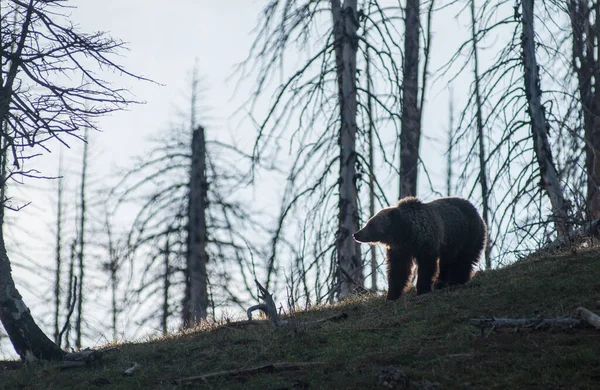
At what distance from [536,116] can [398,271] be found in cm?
388

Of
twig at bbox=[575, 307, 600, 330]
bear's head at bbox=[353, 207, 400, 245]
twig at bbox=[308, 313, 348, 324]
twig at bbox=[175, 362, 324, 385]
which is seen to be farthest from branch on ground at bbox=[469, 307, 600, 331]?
bear's head at bbox=[353, 207, 400, 245]

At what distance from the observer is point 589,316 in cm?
741

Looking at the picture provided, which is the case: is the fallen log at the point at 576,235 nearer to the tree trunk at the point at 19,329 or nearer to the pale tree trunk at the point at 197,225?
the tree trunk at the point at 19,329

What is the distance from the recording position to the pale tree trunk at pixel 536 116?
1255 cm

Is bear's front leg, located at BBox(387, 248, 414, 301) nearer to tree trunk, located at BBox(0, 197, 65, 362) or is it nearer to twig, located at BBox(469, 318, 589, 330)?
twig, located at BBox(469, 318, 589, 330)

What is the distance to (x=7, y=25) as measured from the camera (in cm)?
987

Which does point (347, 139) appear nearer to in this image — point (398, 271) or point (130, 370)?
point (398, 271)

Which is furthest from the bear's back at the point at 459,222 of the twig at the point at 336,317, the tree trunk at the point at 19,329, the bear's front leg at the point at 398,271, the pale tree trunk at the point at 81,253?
the pale tree trunk at the point at 81,253

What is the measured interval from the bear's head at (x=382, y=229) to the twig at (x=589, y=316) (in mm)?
3630

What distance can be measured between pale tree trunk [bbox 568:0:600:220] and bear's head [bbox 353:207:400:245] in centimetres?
422

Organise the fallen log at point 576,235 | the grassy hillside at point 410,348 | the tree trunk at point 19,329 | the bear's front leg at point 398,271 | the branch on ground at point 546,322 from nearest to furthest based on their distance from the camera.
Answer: the grassy hillside at point 410,348 → the branch on ground at point 546,322 → the tree trunk at point 19,329 → the bear's front leg at point 398,271 → the fallen log at point 576,235

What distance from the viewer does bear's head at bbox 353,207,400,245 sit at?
10906mm

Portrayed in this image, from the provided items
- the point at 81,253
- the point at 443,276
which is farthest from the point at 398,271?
the point at 81,253

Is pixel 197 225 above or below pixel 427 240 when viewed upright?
above
